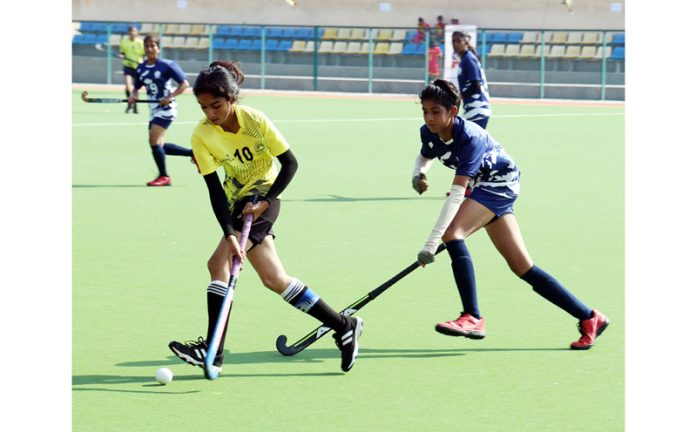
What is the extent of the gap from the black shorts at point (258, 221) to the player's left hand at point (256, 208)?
33 millimetres

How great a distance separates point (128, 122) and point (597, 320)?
1485 centimetres

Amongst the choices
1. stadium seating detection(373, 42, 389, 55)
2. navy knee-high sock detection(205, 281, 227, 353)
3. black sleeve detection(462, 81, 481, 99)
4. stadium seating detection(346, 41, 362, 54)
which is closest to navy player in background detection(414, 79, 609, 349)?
navy knee-high sock detection(205, 281, 227, 353)

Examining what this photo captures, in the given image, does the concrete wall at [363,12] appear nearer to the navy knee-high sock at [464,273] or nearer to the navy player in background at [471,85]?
the navy player in background at [471,85]

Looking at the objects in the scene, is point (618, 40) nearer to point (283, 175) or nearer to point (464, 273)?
point (464, 273)

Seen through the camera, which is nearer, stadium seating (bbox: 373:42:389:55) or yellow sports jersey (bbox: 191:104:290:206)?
yellow sports jersey (bbox: 191:104:290:206)

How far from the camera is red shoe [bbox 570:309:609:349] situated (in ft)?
18.8

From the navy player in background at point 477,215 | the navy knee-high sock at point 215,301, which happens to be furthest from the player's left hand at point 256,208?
the navy player in background at point 477,215

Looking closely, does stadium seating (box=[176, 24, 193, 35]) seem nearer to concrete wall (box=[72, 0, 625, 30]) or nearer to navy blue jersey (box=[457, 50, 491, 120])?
concrete wall (box=[72, 0, 625, 30])

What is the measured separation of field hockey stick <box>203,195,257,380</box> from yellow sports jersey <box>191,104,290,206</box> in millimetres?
218

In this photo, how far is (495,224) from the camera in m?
5.86

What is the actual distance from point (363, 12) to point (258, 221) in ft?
98.9

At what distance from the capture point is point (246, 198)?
5371 mm

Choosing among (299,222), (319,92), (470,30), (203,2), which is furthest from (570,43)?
(299,222)

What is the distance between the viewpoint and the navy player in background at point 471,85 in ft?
36.8
